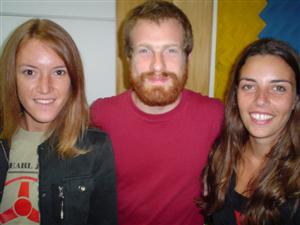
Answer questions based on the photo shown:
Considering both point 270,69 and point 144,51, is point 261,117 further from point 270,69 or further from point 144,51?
point 144,51

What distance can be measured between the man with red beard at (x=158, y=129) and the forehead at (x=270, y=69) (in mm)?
390

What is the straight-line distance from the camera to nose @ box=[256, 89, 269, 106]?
141 centimetres

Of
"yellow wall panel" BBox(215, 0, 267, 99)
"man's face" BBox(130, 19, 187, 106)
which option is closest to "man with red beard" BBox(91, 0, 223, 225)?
"man's face" BBox(130, 19, 187, 106)

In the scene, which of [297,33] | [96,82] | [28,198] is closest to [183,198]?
[28,198]

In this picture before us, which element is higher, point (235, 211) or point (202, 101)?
point (202, 101)

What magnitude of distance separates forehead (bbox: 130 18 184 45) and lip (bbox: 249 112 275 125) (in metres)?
0.61

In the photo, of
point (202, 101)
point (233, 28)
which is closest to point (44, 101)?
point (202, 101)

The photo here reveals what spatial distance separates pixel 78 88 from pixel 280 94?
109 centimetres

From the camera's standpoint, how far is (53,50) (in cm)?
132

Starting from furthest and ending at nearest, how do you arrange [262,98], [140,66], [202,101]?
[202,101] < [140,66] < [262,98]

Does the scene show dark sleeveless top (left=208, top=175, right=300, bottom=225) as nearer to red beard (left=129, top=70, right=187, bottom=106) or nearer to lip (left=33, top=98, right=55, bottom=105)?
red beard (left=129, top=70, right=187, bottom=106)

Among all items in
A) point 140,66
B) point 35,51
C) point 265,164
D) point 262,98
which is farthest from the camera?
point 140,66

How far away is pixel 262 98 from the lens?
4.63 feet

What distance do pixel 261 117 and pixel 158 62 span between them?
653 mm
